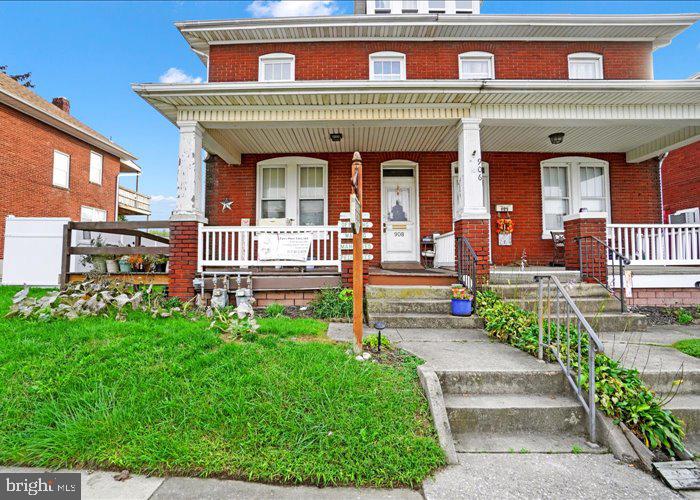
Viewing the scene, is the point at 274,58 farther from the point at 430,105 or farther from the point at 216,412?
the point at 216,412

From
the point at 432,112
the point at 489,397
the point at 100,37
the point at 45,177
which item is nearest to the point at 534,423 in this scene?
the point at 489,397

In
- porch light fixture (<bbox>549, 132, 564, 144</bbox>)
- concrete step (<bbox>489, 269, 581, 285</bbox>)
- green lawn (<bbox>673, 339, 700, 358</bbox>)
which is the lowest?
green lawn (<bbox>673, 339, 700, 358</bbox>)

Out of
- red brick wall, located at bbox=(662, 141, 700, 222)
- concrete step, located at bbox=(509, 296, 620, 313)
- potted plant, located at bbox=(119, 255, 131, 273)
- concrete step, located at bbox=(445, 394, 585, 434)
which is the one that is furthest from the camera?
red brick wall, located at bbox=(662, 141, 700, 222)

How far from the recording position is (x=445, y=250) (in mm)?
7609

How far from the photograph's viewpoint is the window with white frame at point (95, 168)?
16.1 meters

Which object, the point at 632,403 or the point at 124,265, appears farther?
the point at 124,265

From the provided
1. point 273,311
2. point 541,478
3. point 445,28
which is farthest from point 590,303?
point 445,28

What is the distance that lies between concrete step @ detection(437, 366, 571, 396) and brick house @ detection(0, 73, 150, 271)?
14.5 m

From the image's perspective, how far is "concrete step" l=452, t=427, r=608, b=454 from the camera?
102 inches

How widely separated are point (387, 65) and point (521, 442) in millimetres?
9012

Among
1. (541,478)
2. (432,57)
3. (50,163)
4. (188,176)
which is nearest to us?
(541,478)

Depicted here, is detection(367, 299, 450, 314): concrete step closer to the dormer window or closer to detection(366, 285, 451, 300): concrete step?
detection(366, 285, 451, 300): concrete step

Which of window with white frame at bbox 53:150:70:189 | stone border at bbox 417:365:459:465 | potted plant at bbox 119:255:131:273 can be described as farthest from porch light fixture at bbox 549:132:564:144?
window with white frame at bbox 53:150:70:189

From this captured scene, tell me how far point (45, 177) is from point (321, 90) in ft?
44.6
